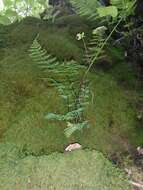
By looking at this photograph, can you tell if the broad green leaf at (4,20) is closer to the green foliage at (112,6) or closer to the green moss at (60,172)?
the green foliage at (112,6)

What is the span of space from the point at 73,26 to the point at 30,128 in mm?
1673

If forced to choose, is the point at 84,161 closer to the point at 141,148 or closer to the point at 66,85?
the point at 141,148

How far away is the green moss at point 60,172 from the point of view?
1879mm

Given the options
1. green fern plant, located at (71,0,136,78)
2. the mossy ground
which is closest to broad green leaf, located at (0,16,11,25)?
the mossy ground

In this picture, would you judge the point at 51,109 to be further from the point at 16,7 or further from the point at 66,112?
the point at 16,7

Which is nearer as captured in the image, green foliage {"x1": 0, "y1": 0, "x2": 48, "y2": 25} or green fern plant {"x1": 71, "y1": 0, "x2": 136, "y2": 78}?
green fern plant {"x1": 71, "y1": 0, "x2": 136, "y2": 78}

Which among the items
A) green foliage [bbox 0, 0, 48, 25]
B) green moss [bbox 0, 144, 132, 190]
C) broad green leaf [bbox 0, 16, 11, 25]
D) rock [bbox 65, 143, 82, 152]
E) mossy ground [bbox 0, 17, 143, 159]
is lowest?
green moss [bbox 0, 144, 132, 190]

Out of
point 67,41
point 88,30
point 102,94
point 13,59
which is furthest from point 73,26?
point 102,94

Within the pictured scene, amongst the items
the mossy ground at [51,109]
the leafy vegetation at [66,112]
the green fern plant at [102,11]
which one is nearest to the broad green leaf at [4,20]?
the leafy vegetation at [66,112]

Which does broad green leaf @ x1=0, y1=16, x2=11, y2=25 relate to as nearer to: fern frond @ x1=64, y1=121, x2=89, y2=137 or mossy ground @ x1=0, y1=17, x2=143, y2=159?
mossy ground @ x1=0, y1=17, x2=143, y2=159

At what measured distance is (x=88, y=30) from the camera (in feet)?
11.1

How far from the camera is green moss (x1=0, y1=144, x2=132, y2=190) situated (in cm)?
188

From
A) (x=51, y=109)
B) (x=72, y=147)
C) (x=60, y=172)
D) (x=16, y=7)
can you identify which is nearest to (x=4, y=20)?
(x=16, y=7)

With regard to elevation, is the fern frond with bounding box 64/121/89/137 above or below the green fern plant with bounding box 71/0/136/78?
below
